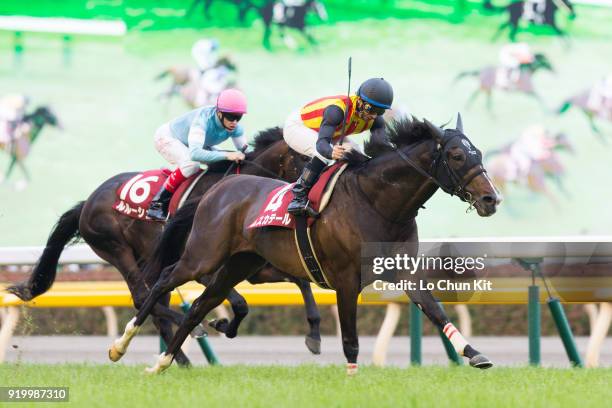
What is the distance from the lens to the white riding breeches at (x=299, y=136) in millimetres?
6887

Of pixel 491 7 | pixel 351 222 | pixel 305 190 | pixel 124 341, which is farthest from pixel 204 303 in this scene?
pixel 491 7

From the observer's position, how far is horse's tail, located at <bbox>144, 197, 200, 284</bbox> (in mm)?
7148

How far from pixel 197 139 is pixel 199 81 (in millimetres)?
6464

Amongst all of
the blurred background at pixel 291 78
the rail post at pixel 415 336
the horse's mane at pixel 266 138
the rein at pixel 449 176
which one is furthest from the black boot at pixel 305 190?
the blurred background at pixel 291 78

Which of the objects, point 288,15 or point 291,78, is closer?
point 288,15

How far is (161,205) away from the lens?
7.61m

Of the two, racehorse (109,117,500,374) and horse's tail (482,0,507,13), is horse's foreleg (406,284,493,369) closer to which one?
racehorse (109,117,500,374)

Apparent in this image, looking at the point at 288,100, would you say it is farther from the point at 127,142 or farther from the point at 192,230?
the point at 192,230

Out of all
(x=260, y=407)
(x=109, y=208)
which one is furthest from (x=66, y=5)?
(x=260, y=407)

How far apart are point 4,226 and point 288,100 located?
3.63 metres

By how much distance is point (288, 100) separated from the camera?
14477mm

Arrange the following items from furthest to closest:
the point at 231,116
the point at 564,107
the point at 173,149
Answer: the point at 564,107
the point at 173,149
the point at 231,116

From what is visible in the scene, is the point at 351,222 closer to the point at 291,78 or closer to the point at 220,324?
the point at 220,324

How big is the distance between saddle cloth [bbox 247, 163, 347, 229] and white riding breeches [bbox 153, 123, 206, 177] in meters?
1.20
